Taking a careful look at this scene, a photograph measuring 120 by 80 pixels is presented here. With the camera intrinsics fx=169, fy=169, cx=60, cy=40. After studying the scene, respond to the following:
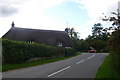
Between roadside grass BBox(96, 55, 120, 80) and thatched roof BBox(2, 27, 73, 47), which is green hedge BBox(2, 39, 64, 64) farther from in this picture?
thatched roof BBox(2, 27, 73, 47)

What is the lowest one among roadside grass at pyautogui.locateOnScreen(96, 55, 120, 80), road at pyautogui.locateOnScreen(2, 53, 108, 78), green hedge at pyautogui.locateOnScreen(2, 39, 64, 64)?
road at pyautogui.locateOnScreen(2, 53, 108, 78)

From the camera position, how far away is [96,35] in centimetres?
10088

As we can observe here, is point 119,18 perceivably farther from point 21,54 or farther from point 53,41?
point 53,41

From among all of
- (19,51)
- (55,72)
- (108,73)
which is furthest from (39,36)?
(108,73)

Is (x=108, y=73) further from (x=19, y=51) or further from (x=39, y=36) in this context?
(x=39, y=36)

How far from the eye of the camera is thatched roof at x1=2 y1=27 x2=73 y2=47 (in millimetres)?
51000

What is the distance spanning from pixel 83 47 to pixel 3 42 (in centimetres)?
5669

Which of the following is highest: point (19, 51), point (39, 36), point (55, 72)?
point (39, 36)

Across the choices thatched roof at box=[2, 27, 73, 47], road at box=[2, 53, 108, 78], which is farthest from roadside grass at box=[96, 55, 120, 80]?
thatched roof at box=[2, 27, 73, 47]

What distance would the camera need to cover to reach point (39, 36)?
53906 millimetres

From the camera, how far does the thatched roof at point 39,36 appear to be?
51.0m

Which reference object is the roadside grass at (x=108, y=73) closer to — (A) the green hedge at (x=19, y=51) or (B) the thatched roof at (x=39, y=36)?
(A) the green hedge at (x=19, y=51)

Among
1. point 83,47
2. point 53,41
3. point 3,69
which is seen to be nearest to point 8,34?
point 53,41

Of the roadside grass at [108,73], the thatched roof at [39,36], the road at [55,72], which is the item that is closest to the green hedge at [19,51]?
the road at [55,72]
